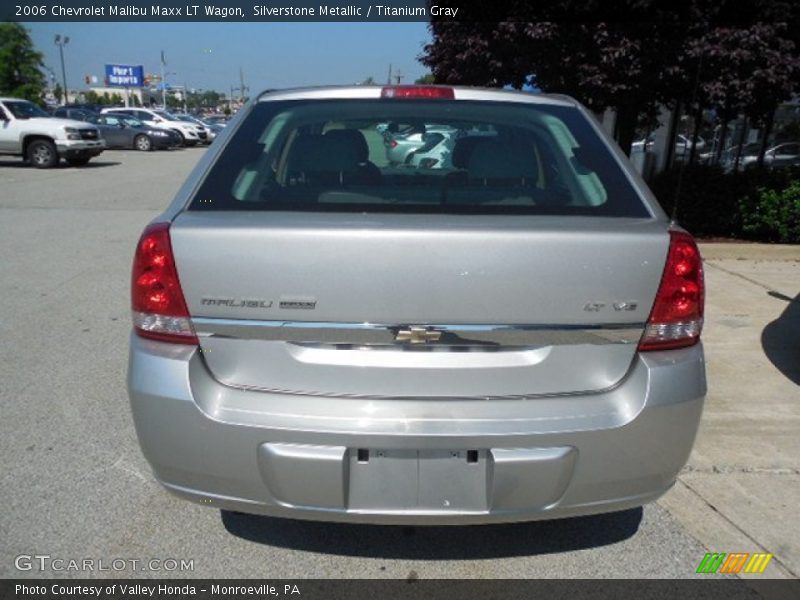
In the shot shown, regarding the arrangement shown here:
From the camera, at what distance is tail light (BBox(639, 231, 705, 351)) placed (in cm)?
200

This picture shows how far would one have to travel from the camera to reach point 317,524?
264 centimetres

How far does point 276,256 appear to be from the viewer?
1910 mm

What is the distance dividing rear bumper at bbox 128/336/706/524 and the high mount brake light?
1.33 meters

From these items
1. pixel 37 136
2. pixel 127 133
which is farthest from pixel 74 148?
pixel 127 133

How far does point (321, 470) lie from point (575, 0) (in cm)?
667

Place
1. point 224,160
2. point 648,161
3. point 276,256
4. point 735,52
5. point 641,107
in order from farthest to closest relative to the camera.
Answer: point 648,161 < point 641,107 < point 735,52 < point 224,160 < point 276,256

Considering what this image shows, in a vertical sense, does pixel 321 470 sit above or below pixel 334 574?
above

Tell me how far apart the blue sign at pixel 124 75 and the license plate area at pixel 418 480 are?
7227 cm

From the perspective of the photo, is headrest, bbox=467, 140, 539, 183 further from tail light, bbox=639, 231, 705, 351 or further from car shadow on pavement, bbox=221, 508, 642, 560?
car shadow on pavement, bbox=221, 508, 642, 560
